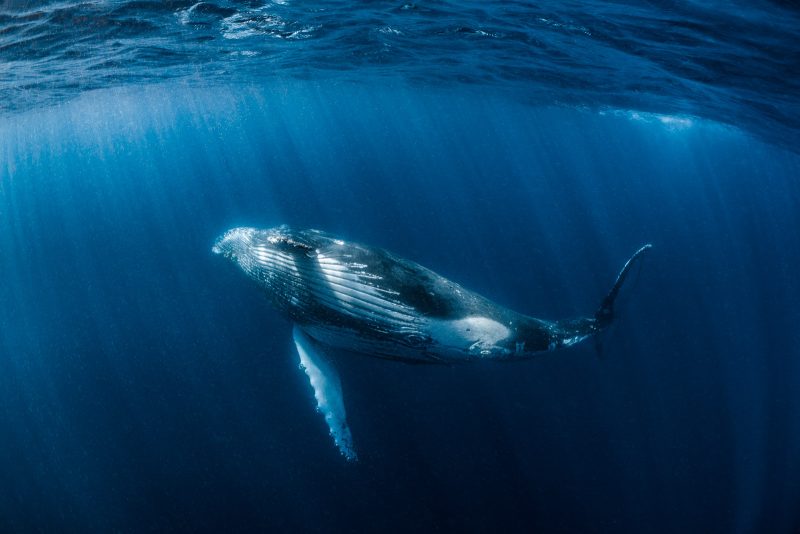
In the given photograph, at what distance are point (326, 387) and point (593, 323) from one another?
148 inches

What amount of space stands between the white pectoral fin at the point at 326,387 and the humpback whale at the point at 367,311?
12 millimetres

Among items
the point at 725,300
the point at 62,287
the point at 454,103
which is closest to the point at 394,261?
the point at 62,287

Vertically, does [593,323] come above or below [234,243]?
below

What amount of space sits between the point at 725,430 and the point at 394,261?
49.7ft

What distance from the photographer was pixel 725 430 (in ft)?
44.9

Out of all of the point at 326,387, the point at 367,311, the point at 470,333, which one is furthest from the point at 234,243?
the point at 470,333

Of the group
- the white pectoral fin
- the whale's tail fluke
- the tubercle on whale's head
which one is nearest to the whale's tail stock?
the whale's tail fluke

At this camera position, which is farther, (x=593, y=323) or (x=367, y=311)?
(x=593, y=323)

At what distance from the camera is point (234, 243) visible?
5.39 meters

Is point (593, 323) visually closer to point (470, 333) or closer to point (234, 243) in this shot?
point (470, 333)

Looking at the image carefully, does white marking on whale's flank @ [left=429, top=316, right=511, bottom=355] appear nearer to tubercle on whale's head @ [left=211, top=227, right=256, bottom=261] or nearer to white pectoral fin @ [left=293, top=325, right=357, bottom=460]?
white pectoral fin @ [left=293, top=325, right=357, bottom=460]

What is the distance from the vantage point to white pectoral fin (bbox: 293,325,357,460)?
479 cm

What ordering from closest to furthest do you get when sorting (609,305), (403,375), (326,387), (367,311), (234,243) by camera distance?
(367,311)
(326,387)
(234,243)
(609,305)
(403,375)

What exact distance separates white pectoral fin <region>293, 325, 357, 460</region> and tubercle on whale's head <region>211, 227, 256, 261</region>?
3.95 ft
